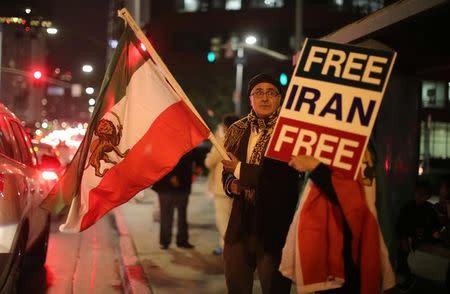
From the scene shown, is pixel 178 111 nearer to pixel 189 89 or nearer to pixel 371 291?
pixel 371 291

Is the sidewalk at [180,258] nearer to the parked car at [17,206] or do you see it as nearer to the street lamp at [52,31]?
the parked car at [17,206]

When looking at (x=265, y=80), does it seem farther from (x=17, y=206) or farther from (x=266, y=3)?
(x=266, y=3)

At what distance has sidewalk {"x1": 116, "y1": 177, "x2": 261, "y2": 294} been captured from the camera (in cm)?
765

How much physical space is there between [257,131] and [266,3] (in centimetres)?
5585

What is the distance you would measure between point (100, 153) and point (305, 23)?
53568mm

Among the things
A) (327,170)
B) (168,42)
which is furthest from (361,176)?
(168,42)

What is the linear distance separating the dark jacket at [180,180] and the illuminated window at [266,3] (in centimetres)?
4947

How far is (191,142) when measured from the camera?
482cm

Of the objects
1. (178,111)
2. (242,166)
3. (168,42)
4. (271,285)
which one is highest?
(168,42)

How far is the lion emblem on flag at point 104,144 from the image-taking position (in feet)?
15.6

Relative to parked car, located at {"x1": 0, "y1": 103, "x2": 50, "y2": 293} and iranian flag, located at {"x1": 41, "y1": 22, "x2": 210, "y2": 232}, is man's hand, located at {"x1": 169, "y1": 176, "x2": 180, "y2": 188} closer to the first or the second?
parked car, located at {"x1": 0, "y1": 103, "x2": 50, "y2": 293}

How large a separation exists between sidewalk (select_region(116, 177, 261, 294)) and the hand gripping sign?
369 cm

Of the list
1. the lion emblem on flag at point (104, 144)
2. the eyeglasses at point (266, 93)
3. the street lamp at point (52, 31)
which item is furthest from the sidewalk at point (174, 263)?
the street lamp at point (52, 31)

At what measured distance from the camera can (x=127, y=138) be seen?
4848 millimetres
